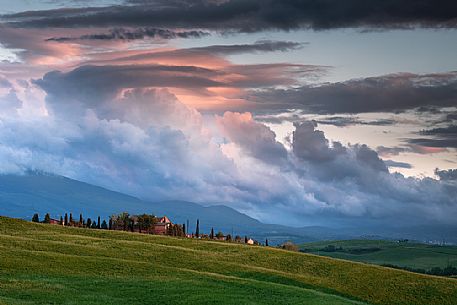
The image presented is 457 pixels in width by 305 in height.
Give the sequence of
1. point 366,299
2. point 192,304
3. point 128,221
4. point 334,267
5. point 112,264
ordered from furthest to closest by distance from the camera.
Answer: point 128,221, point 334,267, point 366,299, point 112,264, point 192,304

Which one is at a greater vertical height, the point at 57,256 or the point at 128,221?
the point at 128,221

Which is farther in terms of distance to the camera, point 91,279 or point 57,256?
point 57,256


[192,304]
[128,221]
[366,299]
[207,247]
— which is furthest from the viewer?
[128,221]

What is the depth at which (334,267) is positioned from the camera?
308 ft

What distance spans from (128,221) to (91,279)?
341 ft

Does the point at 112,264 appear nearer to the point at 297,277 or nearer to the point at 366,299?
the point at 297,277

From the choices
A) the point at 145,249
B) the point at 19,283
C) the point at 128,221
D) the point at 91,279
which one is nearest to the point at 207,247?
the point at 145,249

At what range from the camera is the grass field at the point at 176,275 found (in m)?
59.4

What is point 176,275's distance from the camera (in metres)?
71.4

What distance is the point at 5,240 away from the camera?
82500mm

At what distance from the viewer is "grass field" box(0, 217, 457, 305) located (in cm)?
5941

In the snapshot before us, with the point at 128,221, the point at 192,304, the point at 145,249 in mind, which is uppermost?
the point at 128,221

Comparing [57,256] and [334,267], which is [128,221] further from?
[57,256]

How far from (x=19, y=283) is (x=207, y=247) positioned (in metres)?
44.9
